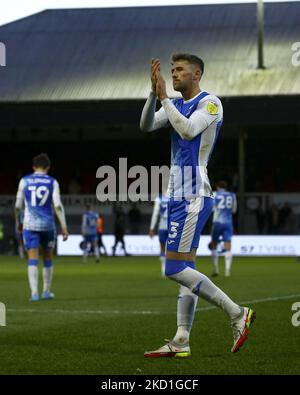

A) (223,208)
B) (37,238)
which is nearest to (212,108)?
(37,238)

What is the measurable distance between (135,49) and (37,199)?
30953mm

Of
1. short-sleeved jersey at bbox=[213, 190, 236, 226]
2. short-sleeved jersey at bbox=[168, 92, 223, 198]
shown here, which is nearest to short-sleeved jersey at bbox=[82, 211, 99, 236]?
short-sleeved jersey at bbox=[213, 190, 236, 226]

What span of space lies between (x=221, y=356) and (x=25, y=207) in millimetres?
8357

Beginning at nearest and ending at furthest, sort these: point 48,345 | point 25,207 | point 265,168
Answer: point 48,345 < point 25,207 < point 265,168

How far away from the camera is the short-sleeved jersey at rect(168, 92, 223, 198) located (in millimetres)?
8922

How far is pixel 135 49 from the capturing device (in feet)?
154

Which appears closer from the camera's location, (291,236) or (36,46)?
(291,236)

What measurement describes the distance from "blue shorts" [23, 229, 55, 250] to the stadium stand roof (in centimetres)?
2685

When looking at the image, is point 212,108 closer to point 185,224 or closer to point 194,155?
point 194,155

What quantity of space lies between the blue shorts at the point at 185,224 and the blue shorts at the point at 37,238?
8.00m

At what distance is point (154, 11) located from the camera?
1948 inches

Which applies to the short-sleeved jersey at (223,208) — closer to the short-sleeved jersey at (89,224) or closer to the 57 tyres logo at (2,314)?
the 57 tyres logo at (2,314)

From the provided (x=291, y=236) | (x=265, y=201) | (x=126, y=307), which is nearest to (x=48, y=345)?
(x=126, y=307)
